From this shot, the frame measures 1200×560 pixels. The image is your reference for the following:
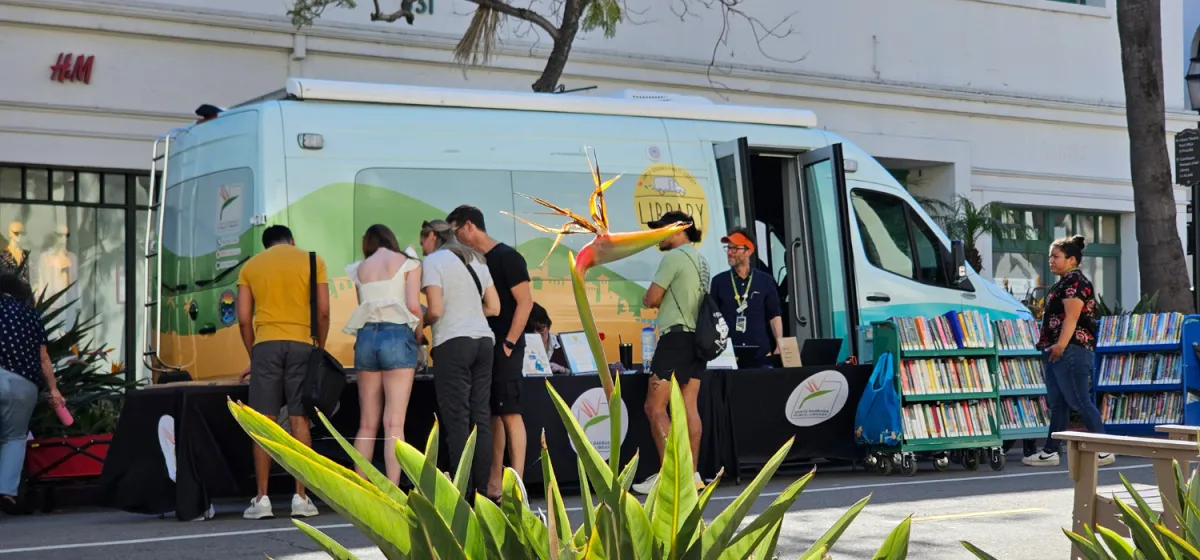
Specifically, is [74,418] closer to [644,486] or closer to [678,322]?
[644,486]

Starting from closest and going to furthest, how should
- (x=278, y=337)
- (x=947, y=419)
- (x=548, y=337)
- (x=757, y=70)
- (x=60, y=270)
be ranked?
(x=278, y=337) → (x=548, y=337) → (x=947, y=419) → (x=60, y=270) → (x=757, y=70)

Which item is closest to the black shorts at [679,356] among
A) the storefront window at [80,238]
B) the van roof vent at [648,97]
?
the van roof vent at [648,97]

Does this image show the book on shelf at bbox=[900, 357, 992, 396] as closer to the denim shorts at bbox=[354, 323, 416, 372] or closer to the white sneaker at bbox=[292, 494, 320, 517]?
the denim shorts at bbox=[354, 323, 416, 372]

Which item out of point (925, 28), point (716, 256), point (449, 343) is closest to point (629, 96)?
point (716, 256)

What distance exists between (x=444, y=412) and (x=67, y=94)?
7.90 metres

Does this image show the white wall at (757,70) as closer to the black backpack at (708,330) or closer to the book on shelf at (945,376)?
the book on shelf at (945,376)

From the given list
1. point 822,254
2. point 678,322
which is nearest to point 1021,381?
point 822,254

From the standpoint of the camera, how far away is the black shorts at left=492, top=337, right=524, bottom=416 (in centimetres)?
895

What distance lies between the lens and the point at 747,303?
448 inches

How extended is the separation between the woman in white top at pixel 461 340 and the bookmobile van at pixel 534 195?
51.2 inches

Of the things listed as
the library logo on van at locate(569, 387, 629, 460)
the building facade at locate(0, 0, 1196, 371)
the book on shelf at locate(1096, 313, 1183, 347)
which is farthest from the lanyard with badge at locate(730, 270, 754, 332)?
the building facade at locate(0, 0, 1196, 371)

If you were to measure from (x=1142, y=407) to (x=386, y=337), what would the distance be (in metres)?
7.17

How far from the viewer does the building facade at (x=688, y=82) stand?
48.7ft

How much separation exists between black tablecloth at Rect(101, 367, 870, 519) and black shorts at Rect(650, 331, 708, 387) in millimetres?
330
